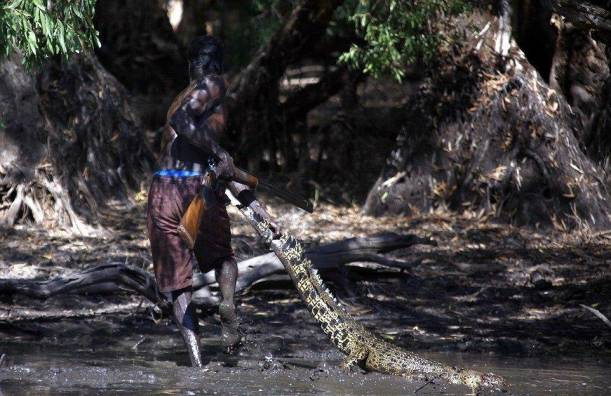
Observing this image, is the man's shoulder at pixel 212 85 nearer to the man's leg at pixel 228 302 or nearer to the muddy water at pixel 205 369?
the man's leg at pixel 228 302

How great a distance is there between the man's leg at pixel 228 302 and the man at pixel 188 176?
0.05 metres

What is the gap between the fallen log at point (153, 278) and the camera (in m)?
9.21

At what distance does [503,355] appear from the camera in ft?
28.7

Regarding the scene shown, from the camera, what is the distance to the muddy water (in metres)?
7.30

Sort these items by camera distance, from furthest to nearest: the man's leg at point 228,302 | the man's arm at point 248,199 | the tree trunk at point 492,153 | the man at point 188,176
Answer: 1. the tree trunk at point 492,153
2. the man's leg at point 228,302
3. the man's arm at point 248,199
4. the man at point 188,176

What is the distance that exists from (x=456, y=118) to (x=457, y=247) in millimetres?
1936

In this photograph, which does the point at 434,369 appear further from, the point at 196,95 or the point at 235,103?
the point at 235,103

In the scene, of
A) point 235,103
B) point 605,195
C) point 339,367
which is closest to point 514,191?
point 605,195

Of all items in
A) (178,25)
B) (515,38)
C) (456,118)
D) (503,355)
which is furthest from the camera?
(178,25)

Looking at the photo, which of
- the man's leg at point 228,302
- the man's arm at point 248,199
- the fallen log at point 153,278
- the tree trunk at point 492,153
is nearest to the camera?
the man's arm at point 248,199

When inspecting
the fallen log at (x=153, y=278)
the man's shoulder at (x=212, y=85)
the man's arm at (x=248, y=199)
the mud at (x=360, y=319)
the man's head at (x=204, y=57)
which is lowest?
the mud at (x=360, y=319)

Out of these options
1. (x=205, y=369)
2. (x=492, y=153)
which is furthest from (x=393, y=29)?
(x=205, y=369)

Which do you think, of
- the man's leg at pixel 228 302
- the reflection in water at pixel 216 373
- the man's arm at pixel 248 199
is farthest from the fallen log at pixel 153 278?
the man's arm at pixel 248 199

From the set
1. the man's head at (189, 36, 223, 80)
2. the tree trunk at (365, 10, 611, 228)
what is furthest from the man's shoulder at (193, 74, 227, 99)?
the tree trunk at (365, 10, 611, 228)
